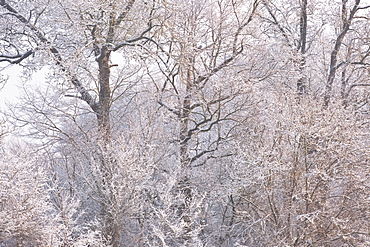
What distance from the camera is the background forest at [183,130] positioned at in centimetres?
693

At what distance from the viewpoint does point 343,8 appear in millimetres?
11742

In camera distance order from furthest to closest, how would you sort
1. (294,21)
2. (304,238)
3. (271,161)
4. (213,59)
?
(294,21) < (213,59) < (271,161) < (304,238)

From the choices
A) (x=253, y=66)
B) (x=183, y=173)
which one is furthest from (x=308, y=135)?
(x=253, y=66)

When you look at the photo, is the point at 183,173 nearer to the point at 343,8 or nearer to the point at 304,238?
the point at 304,238

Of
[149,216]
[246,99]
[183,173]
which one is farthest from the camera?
[246,99]

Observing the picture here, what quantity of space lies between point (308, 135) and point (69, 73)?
601 centimetres

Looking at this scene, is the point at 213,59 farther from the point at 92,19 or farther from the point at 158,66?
the point at 92,19

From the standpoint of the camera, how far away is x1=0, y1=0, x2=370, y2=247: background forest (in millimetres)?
6926

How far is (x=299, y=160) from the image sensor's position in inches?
280

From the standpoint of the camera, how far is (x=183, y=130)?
1071 centimetres

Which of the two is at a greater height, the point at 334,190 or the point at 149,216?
the point at 334,190

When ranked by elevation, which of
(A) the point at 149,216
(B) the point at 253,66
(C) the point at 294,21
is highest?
(C) the point at 294,21

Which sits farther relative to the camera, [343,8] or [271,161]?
[343,8]

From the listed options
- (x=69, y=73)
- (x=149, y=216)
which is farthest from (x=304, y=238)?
(x=69, y=73)
